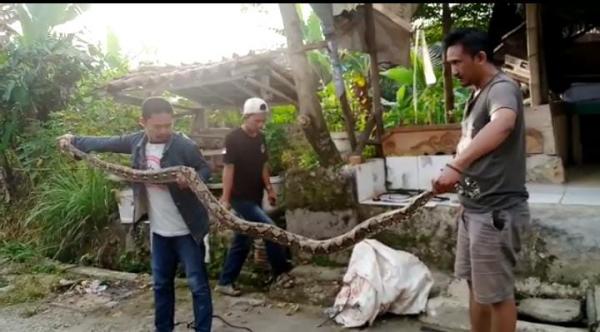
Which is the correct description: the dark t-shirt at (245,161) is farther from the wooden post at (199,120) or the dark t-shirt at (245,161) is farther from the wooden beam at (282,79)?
the wooden post at (199,120)

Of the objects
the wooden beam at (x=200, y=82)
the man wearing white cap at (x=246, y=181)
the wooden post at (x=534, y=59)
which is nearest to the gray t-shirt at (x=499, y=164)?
the man wearing white cap at (x=246, y=181)

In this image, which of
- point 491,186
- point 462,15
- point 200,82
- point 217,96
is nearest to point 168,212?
point 491,186

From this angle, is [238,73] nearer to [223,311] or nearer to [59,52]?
[223,311]

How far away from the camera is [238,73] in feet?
19.9

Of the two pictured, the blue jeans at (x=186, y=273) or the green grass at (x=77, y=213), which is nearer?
the blue jeans at (x=186, y=273)

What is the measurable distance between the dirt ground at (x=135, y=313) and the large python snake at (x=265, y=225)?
1.22 m

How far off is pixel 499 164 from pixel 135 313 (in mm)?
3463

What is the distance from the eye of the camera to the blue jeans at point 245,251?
15.1 ft

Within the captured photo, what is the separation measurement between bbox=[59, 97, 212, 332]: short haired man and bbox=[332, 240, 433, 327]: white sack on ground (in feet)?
3.43

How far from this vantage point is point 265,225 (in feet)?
9.45

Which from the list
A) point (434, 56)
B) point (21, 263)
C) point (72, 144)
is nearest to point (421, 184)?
point (72, 144)

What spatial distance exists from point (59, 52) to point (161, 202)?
228 inches

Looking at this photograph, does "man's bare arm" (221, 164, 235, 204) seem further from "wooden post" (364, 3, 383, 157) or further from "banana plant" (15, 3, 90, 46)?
"banana plant" (15, 3, 90, 46)

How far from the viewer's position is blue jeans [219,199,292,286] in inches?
182
